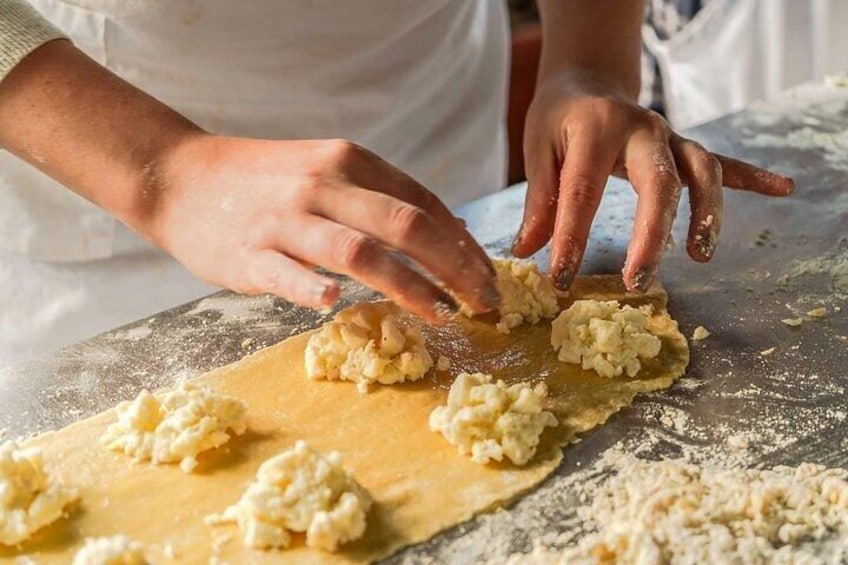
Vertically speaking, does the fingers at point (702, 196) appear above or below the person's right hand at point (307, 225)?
below

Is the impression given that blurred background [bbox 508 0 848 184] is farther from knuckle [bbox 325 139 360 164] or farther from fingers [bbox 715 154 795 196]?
knuckle [bbox 325 139 360 164]

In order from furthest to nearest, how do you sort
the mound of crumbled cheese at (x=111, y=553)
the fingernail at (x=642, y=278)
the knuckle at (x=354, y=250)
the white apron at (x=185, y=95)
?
the white apron at (x=185, y=95) < the fingernail at (x=642, y=278) < the knuckle at (x=354, y=250) < the mound of crumbled cheese at (x=111, y=553)

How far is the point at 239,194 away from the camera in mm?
1210

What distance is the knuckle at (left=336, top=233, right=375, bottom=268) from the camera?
3.67ft

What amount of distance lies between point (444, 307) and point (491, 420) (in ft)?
0.47

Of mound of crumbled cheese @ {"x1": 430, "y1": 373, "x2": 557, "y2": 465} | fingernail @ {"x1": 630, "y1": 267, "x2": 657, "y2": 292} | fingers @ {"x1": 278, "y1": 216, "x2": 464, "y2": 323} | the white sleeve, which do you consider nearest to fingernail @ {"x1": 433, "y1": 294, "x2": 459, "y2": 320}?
fingers @ {"x1": 278, "y1": 216, "x2": 464, "y2": 323}

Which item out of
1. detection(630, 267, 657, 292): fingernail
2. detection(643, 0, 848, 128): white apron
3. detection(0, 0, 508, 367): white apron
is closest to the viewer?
detection(630, 267, 657, 292): fingernail

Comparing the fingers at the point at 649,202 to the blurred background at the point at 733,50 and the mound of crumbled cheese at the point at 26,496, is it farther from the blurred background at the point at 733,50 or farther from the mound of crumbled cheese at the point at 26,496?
the blurred background at the point at 733,50

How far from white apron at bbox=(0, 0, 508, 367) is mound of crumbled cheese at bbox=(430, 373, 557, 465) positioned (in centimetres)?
65

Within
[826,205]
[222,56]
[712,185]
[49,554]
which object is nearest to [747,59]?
[826,205]

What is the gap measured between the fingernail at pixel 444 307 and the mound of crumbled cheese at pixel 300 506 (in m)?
0.20

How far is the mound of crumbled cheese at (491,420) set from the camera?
3.84 feet

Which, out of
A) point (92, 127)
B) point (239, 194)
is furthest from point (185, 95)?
point (239, 194)

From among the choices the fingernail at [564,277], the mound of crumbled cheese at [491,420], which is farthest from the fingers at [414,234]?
the fingernail at [564,277]
